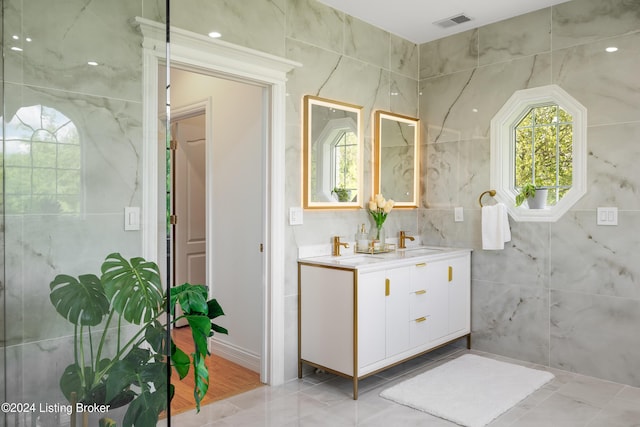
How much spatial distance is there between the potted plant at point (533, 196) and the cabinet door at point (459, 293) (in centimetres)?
63

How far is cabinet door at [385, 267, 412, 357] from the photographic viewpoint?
10.0 feet

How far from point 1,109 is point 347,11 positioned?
114 inches

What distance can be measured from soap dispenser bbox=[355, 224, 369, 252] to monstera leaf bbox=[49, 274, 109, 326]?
99.5 inches

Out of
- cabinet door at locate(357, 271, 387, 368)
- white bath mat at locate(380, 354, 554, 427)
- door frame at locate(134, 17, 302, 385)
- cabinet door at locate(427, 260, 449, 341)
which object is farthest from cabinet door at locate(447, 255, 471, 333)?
door frame at locate(134, 17, 302, 385)

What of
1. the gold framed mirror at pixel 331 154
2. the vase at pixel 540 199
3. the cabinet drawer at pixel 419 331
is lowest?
the cabinet drawer at pixel 419 331

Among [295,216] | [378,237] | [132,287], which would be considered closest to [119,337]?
[132,287]


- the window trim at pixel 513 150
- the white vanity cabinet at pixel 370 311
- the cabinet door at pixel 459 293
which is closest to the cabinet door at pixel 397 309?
the white vanity cabinet at pixel 370 311

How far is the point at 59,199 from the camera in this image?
40.4 inches

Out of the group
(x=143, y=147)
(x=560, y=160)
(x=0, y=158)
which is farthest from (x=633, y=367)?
(x=0, y=158)

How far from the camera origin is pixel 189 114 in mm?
4066

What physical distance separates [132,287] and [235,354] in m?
2.62

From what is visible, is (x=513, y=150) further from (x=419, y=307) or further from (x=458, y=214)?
(x=419, y=307)

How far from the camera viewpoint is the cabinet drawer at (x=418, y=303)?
324 cm

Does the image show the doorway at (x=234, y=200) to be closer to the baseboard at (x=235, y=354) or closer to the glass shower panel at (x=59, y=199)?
the baseboard at (x=235, y=354)
